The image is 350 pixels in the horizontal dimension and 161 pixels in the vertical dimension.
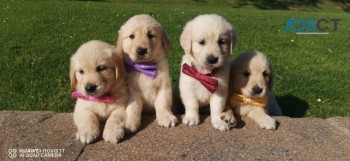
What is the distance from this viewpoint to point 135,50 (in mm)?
4520

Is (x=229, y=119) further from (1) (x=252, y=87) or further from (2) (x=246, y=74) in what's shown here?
(2) (x=246, y=74)

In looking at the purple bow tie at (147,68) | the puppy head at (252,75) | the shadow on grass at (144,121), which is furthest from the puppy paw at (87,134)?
the puppy head at (252,75)

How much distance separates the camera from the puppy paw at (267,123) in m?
4.73

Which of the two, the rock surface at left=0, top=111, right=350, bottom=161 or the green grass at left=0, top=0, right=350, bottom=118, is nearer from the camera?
the rock surface at left=0, top=111, right=350, bottom=161

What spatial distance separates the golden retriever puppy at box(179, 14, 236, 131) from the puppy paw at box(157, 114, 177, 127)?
14 centimetres

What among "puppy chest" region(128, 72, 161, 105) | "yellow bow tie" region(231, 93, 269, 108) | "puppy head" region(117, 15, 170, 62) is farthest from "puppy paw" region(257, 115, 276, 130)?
"puppy head" region(117, 15, 170, 62)

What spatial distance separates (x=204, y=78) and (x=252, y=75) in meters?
0.67

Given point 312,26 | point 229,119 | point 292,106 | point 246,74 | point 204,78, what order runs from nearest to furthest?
point 204,78 < point 229,119 < point 246,74 < point 292,106 < point 312,26

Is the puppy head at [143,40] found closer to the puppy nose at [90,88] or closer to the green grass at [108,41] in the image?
the puppy nose at [90,88]

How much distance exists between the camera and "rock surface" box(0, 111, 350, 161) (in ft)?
13.8

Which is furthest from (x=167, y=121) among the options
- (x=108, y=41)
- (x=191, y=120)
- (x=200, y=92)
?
(x=108, y=41)

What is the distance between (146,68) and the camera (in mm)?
4656

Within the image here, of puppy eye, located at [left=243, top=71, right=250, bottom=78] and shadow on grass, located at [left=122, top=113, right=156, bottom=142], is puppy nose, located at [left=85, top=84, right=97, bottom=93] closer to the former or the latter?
shadow on grass, located at [left=122, top=113, right=156, bottom=142]

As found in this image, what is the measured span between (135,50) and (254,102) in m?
1.62
